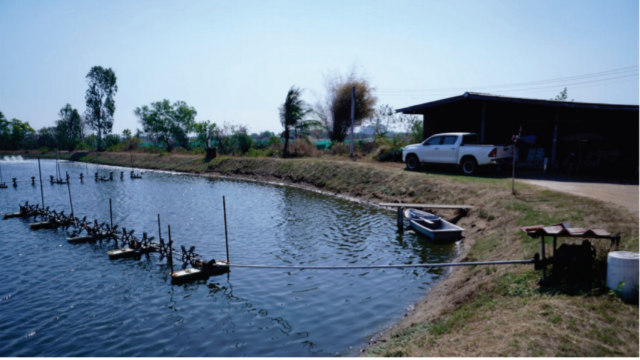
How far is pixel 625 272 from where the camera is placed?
559 centimetres

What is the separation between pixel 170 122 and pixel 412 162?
55.4m

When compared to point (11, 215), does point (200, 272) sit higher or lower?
higher

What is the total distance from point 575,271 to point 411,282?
428 centimetres

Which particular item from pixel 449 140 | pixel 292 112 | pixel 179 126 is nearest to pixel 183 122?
pixel 179 126

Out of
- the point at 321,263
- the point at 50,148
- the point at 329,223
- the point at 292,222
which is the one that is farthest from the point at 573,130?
the point at 50,148

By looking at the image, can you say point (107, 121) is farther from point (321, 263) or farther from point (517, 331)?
point (517, 331)

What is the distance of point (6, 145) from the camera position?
275ft

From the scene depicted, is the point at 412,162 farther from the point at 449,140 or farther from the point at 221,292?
the point at 221,292

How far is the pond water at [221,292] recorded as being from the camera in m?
7.61

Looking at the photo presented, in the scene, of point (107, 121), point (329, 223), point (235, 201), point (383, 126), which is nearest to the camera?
point (329, 223)

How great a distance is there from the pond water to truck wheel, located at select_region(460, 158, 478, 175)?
5.54 meters

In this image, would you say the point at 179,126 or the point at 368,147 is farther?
the point at 179,126

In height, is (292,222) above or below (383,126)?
below

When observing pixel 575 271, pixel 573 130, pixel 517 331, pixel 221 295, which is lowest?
pixel 221 295
